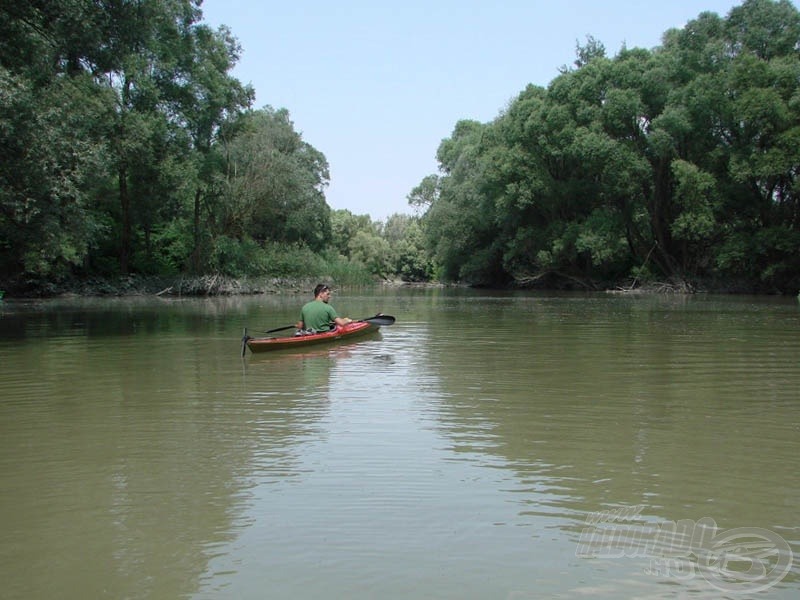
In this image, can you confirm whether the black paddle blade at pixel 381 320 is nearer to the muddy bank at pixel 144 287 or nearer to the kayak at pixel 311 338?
the kayak at pixel 311 338

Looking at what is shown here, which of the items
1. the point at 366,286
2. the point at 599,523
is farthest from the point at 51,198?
the point at 366,286

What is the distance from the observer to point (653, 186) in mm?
43188

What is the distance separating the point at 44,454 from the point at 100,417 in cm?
152

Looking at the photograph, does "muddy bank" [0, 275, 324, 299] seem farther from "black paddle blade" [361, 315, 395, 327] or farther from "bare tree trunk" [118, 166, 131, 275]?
"black paddle blade" [361, 315, 395, 327]

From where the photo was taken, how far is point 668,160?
4200 cm

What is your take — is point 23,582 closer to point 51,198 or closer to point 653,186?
point 51,198

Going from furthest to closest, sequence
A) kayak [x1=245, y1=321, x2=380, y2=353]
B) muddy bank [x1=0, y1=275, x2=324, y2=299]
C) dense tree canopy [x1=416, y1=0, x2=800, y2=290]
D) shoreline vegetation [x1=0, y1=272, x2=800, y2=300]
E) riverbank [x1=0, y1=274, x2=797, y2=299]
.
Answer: dense tree canopy [x1=416, y1=0, x2=800, y2=290] < shoreline vegetation [x1=0, y1=272, x2=800, y2=300] < riverbank [x1=0, y1=274, x2=797, y2=299] < muddy bank [x1=0, y1=275, x2=324, y2=299] < kayak [x1=245, y1=321, x2=380, y2=353]

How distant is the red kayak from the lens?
41.3 feet

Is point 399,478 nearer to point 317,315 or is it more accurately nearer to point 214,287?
point 317,315

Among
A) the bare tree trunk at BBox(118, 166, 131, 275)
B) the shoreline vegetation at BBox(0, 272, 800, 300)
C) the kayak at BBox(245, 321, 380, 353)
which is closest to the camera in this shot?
the kayak at BBox(245, 321, 380, 353)

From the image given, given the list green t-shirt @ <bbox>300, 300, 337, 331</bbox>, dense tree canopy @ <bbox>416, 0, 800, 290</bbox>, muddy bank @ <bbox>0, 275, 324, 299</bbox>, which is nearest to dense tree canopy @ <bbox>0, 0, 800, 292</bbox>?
dense tree canopy @ <bbox>416, 0, 800, 290</bbox>

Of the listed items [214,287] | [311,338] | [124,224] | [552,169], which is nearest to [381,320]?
[311,338]

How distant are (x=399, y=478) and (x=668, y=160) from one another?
134ft

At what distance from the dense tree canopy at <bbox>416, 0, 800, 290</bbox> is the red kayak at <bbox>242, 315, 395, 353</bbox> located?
89.1 ft
